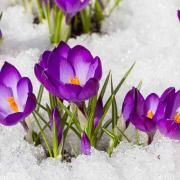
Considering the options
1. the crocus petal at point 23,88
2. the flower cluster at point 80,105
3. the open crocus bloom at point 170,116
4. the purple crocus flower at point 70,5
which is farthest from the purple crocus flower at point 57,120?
the purple crocus flower at point 70,5

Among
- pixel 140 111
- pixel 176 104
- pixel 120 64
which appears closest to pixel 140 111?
pixel 140 111

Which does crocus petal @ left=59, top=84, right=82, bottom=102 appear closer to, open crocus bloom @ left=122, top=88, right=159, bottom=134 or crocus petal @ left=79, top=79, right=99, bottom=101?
crocus petal @ left=79, top=79, right=99, bottom=101

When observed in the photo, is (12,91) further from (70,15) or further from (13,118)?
(70,15)

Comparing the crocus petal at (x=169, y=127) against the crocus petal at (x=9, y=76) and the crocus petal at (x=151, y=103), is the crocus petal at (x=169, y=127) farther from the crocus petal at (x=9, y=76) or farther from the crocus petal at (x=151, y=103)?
the crocus petal at (x=9, y=76)

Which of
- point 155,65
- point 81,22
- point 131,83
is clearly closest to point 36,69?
point 131,83

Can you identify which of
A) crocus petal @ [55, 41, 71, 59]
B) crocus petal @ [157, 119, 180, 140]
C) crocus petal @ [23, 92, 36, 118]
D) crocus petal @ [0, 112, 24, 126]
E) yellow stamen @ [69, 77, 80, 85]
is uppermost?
crocus petal @ [55, 41, 71, 59]

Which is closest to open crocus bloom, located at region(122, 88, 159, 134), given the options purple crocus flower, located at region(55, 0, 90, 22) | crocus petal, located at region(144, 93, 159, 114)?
crocus petal, located at region(144, 93, 159, 114)

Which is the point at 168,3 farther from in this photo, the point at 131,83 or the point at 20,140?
the point at 20,140
